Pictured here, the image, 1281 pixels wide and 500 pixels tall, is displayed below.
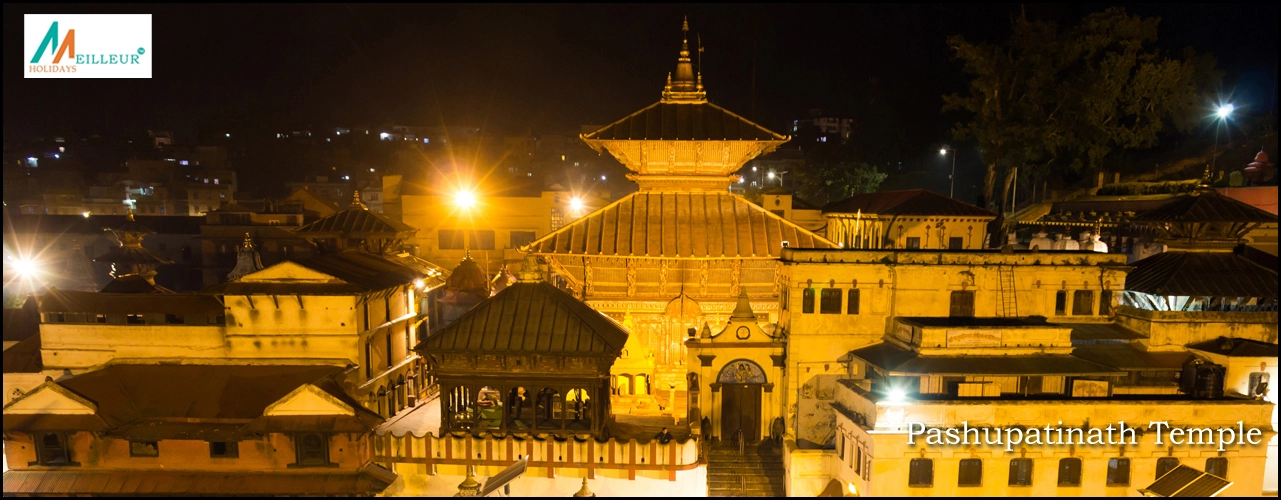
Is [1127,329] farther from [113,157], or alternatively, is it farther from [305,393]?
[113,157]

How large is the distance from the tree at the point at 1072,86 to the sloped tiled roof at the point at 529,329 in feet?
91.5

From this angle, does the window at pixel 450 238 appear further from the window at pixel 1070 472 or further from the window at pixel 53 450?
the window at pixel 1070 472

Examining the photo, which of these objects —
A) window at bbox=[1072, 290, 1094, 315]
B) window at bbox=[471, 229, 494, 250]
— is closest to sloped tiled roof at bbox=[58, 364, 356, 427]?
window at bbox=[1072, 290, 1094, 315]

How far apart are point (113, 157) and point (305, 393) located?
2829 inches

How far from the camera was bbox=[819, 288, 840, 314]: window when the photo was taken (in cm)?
1998

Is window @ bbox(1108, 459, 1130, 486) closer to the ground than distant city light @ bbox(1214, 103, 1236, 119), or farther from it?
closer to the ground

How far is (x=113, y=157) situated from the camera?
68.9 meters

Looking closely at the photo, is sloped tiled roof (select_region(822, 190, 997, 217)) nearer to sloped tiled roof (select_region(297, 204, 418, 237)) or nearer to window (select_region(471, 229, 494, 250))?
sloped tiled roof (select_region(297, 204, 418, 237))

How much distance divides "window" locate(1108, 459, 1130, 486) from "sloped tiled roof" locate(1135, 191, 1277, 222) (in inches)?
404

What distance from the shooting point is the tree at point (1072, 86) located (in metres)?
33.8

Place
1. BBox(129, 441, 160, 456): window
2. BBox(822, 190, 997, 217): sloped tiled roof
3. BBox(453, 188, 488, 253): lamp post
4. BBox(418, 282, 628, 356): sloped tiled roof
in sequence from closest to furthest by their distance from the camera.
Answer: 1. BBox(418, 282, 628, 356): sloped tiled roof
2. BBox(129, 441, 160, 456): window
3. BBox(822, 190, 997, 217): sloped tiled roof
4. BBox(453, 188, 488, 253): lamp post

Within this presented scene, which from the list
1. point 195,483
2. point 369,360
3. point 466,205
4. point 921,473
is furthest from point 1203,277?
point 466,205

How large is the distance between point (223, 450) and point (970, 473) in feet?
62.2

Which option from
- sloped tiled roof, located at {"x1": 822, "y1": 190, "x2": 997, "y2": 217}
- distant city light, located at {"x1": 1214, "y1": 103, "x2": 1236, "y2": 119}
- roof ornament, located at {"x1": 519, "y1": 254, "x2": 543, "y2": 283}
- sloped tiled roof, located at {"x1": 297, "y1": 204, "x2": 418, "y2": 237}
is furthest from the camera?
distant city light, located at {"x1": 1214, "y1": 103, "x2": 1236, "y2": 119}
